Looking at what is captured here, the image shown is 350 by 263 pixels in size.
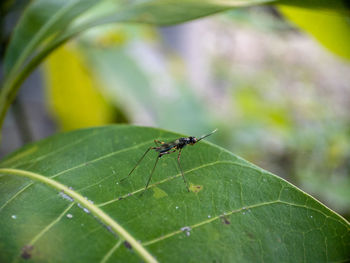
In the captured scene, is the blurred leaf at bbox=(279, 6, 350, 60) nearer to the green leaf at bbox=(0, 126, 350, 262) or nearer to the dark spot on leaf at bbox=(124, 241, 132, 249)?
the green leaf at bbox=(0, 126, 350, 262)

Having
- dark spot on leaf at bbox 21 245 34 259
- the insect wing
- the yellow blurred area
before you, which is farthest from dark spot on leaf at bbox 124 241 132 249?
the yellow blurred area

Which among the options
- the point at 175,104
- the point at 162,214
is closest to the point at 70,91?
the point at 175,104

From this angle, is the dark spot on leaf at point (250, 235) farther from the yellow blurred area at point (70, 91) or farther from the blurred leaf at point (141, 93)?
the blurred leaf at point (141, 93)

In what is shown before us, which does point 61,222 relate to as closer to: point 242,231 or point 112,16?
point 242,231

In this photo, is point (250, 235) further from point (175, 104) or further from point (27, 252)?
point (175, 104)

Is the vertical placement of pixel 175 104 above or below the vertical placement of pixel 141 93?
below

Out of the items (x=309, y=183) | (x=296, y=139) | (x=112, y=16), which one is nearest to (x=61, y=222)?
(x=112, y=16)
